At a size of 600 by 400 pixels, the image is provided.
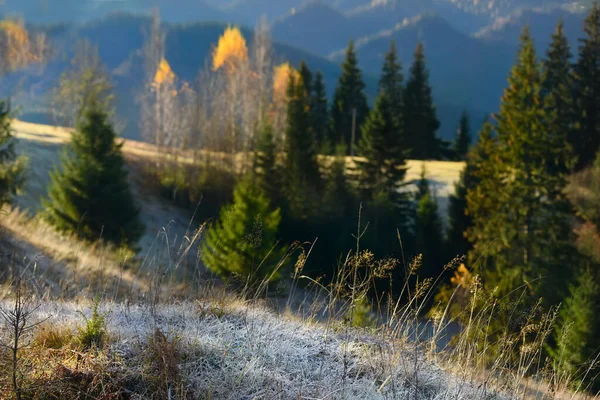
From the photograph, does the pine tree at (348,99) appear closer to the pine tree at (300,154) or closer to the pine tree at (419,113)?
the pine tree at (419,113)

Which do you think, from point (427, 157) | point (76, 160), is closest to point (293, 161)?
point (76, 160)

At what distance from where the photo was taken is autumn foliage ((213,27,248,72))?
39.1 metres

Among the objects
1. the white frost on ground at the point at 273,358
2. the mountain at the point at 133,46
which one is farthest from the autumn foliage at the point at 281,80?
the mountain at the point at 133,46

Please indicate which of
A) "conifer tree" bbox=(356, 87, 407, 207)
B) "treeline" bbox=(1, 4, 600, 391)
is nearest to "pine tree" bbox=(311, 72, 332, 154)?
"treeline" bbox=(1, 4, 600, 391)

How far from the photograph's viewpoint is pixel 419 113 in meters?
51.5

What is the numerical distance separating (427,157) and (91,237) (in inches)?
1634

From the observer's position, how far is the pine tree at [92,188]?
19047 millimetres

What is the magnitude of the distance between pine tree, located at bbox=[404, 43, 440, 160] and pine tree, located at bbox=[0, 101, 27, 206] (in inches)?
1490

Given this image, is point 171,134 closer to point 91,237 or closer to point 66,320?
point 91,237

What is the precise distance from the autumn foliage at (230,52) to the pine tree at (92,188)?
20045mm

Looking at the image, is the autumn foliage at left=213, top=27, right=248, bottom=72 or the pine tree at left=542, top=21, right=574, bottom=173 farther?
the pine tree at left=542, top=21, right=574, bottom=173

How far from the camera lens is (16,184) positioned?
708 inches

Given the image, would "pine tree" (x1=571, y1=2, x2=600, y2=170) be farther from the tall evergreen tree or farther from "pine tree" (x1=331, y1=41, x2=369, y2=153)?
"pine tree" (x1=331, y1=41, x2=369, y2=153)

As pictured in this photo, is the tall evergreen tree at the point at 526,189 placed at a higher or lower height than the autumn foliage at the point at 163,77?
lower
